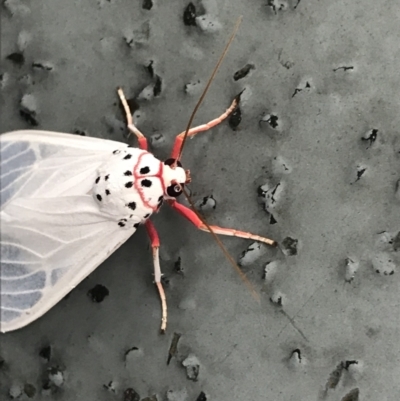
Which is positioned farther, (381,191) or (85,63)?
(85,63)

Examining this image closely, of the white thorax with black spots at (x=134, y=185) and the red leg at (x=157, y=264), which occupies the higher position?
the white thorax with black spots at (x=134, y=185)

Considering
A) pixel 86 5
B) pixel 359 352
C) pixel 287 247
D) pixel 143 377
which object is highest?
pixel 86 5

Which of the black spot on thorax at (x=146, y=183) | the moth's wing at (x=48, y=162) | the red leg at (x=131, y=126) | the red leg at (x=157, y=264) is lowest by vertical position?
the red leg at (x=157, y=264)

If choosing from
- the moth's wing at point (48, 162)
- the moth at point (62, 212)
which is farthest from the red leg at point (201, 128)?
the moth's wing at point (48, 162)

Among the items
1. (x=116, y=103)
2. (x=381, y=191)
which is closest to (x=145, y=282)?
(x=116, y=103)

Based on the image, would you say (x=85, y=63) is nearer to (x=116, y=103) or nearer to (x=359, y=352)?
(x=116, y=103)

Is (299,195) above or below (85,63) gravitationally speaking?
below

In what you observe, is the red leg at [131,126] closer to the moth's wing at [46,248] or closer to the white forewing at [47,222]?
the white forewing at [47,222]

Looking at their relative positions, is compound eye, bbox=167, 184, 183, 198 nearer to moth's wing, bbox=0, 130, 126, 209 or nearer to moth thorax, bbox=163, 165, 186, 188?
moth thorax, bbox=163, 165, 186, 188
